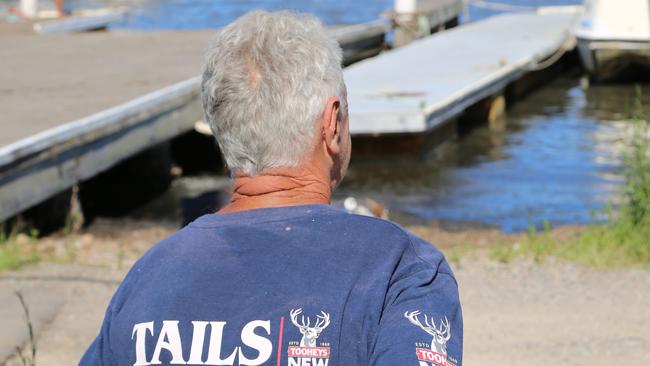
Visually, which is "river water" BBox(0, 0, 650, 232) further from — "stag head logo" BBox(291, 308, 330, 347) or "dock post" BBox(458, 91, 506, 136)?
"stag head logo" BBox(291, 308, 330, 347)

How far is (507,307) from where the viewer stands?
209 inches

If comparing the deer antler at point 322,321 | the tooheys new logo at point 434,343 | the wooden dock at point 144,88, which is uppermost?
the deer antler at point 322,321

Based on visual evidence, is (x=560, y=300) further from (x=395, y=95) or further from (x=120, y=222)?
(x=395, y=95)

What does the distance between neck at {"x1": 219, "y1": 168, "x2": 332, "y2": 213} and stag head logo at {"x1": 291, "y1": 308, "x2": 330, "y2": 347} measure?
240 mm

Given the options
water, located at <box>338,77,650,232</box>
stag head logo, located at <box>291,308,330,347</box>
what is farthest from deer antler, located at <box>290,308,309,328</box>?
water, located at <box>338,77,650,232</box>

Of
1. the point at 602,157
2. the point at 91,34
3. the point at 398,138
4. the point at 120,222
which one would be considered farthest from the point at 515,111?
the point at 120,222

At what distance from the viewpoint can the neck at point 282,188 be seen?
186 centimetres

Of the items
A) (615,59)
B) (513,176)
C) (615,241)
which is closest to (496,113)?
(615,59)

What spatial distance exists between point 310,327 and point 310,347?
1.2 inches

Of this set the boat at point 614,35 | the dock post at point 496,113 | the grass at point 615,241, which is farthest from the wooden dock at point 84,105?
the boat at point 614,35

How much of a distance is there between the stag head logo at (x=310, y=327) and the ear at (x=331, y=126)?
30 centimetres

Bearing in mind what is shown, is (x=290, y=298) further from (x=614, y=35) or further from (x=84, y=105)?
(x=614, y=35)

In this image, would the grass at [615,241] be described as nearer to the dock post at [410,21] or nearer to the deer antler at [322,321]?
the deer antler at [322,321]

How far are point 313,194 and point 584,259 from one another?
4585 mm
